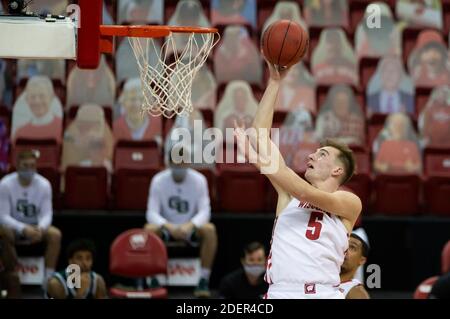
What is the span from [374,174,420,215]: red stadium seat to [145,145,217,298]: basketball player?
130 centimetres

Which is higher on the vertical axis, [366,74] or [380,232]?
[366,74]

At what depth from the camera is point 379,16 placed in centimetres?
860

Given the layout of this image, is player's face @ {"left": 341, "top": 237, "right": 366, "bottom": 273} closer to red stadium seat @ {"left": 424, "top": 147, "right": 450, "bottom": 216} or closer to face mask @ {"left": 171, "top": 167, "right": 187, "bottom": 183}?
face mask @ {"left": 171, "top": 167, "right": 187, "bottom": 183}

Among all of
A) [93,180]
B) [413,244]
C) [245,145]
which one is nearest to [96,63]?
[245,145]

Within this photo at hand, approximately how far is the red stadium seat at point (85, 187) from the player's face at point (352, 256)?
2886 mm

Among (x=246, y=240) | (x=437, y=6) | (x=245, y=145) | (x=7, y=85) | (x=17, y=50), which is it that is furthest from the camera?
(x=437, y=6)

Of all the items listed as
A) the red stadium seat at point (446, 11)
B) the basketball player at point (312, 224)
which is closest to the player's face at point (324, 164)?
the basketball player at point (312, 224)

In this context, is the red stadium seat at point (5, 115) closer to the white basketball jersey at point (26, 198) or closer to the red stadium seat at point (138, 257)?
the white basketball jersey at point (26, 198)

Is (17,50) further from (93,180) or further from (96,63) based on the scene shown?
(93,180)

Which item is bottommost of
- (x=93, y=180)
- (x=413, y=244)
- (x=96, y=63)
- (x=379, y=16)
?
(x=413, y=244)

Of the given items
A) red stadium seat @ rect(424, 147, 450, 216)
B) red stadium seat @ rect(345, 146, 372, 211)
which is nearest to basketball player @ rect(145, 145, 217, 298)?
red stadium seat @ rect(345, 146, 372, 211)

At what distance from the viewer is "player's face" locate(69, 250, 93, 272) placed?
6.20 metres

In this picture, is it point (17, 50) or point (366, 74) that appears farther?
point (366, 74)

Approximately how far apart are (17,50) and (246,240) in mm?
3211
